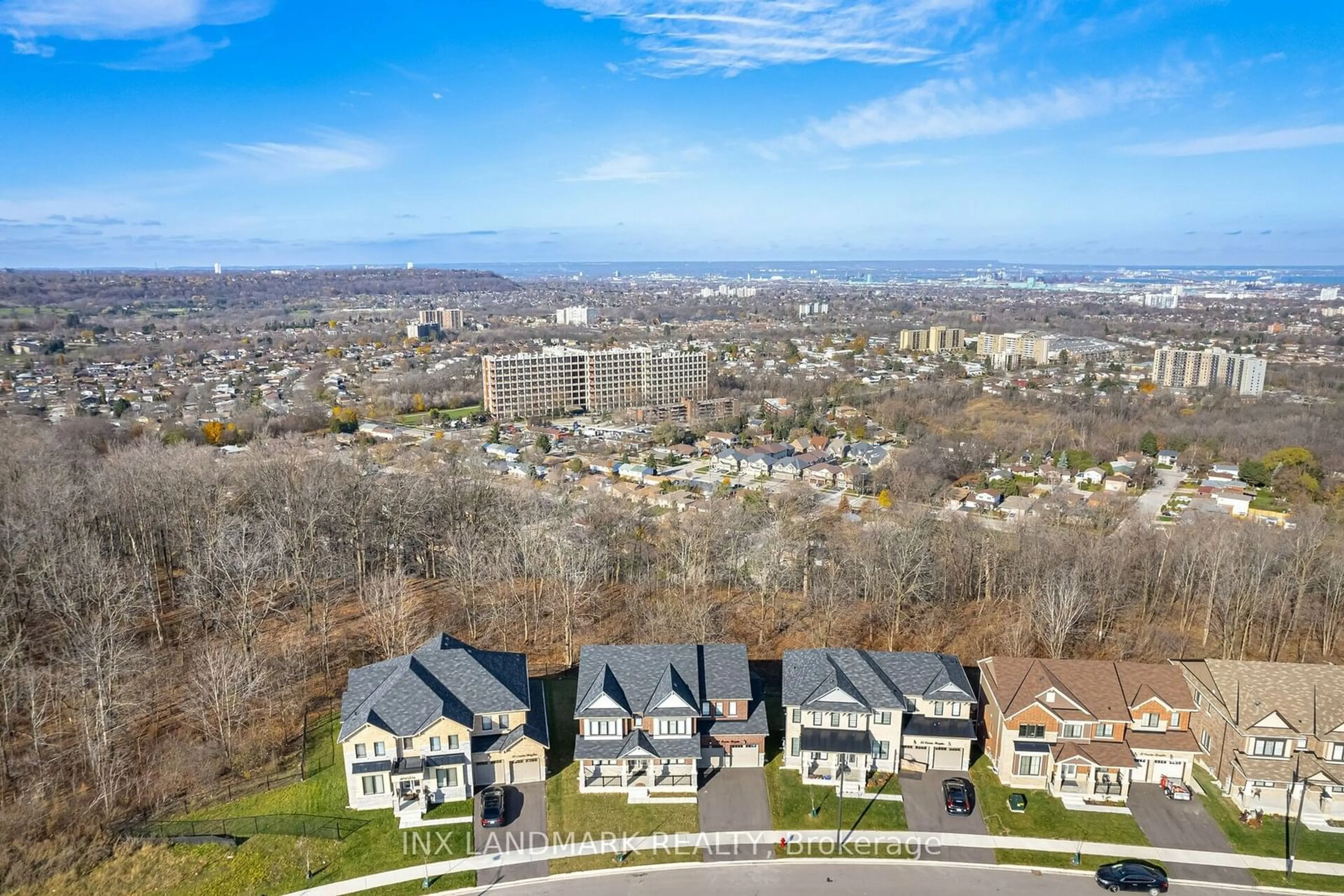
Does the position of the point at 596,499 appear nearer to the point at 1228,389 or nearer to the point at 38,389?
the point at 38,389

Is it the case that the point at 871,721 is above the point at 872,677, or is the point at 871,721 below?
below

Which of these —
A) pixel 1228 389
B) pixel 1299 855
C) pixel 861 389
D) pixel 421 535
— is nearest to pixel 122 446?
pixel 421 535

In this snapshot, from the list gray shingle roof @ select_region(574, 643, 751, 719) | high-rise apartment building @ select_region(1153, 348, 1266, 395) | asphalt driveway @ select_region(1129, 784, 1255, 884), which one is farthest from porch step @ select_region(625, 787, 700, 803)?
high-rise apartment building @ select_region(1153, 348, 1266, 395)

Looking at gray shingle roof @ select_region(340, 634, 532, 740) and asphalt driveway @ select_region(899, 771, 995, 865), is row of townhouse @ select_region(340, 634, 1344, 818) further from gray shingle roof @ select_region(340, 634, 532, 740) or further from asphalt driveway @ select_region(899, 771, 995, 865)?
asphalt driveway @ select_region(899, 771, 995, 865)

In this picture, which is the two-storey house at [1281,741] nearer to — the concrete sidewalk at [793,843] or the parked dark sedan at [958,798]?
the concrete sidewalk at [793,843]

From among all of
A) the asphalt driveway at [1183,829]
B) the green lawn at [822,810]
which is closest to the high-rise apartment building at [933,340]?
the asphalt driveway at [1183,829]

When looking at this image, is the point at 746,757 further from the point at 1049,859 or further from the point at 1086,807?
the point at 1086,807

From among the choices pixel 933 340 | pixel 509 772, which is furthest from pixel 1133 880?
pixel 933 340
